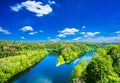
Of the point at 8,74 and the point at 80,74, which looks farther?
the point at 8,74

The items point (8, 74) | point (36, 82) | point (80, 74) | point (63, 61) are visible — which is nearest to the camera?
point (80, 74)

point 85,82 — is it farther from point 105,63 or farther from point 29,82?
point 29,82

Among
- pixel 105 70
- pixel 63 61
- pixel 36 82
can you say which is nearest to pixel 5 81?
pixel 36 82

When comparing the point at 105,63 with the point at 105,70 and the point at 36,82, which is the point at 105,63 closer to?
the point at 105,70

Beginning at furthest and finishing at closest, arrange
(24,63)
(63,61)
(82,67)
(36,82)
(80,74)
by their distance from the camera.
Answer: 1. (63,61)
2. (24,63)
3. (36,82)
4. (82,67)
5. (80,74)

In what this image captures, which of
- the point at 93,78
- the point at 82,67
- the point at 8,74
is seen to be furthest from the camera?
the point at 8,74

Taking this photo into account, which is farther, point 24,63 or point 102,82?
point 24,63

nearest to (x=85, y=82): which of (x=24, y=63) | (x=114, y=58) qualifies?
(x=114, y=58)

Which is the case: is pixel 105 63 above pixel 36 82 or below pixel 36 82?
above

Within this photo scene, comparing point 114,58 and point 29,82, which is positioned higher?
point 114,58
